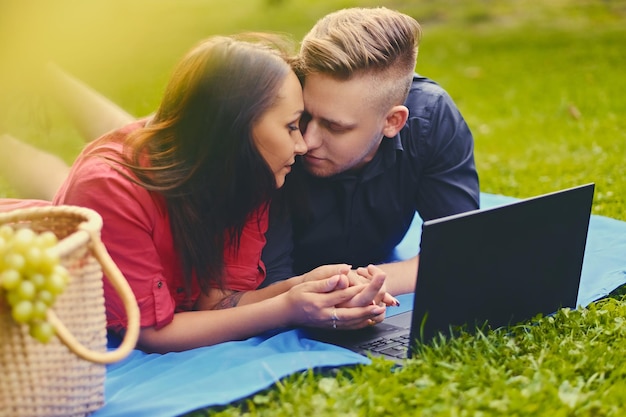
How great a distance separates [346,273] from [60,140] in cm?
422

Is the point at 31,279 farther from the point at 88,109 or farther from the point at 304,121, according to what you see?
the point at 88,109

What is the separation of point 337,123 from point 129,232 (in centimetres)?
76

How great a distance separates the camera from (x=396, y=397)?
193 cm

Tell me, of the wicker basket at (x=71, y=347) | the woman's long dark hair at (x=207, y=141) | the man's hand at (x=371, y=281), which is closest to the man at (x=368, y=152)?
the woman's long dark hair at (x=207, y=141)

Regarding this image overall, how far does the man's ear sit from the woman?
1.44 ft

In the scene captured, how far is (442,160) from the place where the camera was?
290 cm

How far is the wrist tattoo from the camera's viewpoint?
8.26 feet

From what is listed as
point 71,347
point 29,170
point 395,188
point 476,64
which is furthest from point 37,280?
point 476,64

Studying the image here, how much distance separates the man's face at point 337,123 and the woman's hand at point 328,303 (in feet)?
1.61

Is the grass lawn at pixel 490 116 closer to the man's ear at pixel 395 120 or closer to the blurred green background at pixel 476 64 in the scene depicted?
the blurred green background at pixel 476 64

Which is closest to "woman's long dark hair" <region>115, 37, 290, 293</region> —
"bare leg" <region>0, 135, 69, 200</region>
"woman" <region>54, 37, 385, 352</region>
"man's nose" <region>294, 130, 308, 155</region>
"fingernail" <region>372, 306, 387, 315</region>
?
"woman" <region>54, 37, 385, 352</region>

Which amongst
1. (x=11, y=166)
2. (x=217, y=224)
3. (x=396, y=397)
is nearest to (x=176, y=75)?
(x=217, y=224)

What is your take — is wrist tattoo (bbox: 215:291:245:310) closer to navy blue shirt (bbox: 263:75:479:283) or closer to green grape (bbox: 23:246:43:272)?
navy blue shirt (bbox: 263:75:479:283)

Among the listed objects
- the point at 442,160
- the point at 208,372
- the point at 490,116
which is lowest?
the point at 490,116
